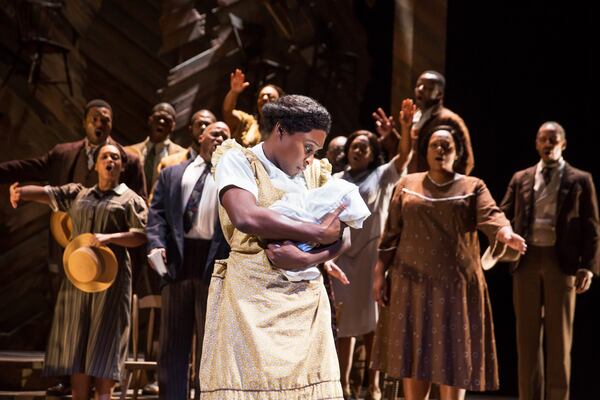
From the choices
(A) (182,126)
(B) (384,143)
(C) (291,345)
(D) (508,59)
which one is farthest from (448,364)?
(A) (182,126)

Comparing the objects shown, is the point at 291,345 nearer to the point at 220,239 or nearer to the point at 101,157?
the point at 220,239

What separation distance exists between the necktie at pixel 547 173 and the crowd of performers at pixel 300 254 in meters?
0.01

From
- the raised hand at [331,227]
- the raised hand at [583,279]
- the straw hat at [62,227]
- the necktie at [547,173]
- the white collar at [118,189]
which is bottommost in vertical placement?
the raised hand at [331,227]

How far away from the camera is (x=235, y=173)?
8.06 feet

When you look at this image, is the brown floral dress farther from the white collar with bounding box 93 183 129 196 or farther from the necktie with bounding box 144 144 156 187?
the necktie with bounding box 144 144 156 187

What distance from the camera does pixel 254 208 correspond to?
2367 mm

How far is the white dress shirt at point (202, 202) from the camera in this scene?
4730 millimetres

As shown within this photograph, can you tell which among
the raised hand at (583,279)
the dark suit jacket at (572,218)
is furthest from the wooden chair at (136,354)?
the raised hand at (583,279)

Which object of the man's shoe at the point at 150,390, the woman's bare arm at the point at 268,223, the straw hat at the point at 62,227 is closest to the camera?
the woman's bare arm at the point at 268,223

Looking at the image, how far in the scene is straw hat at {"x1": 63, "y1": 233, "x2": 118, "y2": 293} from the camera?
4812 millimetres

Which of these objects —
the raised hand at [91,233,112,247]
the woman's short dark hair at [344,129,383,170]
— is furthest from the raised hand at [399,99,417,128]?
the raised hand at [91,233,112,247]

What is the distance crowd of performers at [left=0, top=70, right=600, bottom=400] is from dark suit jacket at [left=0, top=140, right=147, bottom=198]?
0.03 ft

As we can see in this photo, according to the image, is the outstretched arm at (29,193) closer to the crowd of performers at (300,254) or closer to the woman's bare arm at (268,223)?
the crowd of performers at (300,254)

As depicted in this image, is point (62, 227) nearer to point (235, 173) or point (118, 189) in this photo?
point (118, 189)
